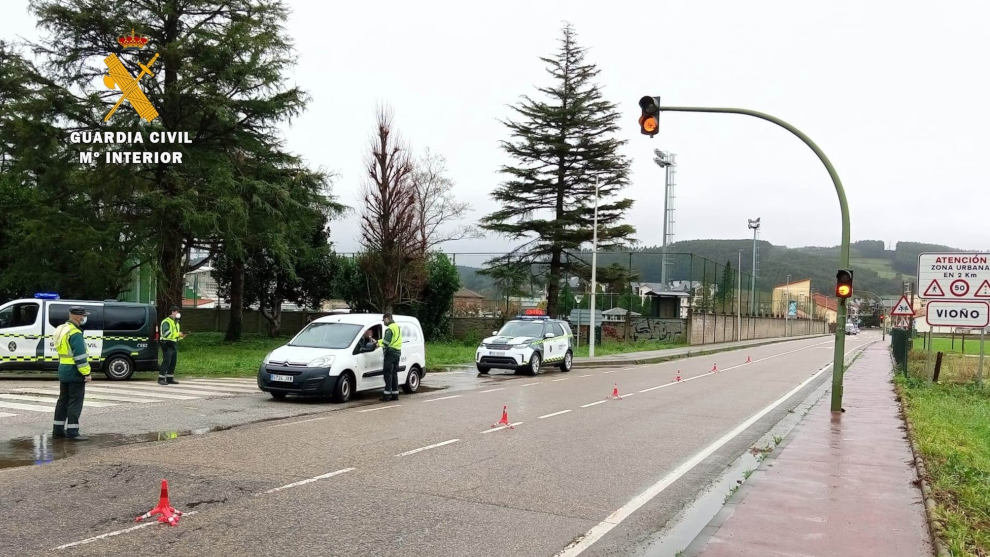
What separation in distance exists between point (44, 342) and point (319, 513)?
15.1 m

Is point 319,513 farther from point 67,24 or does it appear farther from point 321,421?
point 67,24

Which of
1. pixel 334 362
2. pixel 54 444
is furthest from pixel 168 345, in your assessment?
pixel 54 444

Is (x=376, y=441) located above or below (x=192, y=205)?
below

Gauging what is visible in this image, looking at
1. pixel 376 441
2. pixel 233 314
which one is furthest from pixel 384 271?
pixel 376 441

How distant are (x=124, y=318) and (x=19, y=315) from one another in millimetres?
2239

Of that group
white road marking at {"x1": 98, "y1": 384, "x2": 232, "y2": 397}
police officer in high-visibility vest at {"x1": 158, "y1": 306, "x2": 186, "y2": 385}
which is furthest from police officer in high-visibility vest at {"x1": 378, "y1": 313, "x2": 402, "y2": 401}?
police officer in high-visibility vest at {"x1": 158, "y1": 306, "x2": 186, "y2": 385}

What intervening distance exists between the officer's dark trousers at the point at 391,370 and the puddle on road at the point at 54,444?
15.5 feet

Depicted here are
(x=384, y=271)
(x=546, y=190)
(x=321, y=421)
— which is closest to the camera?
(x=321, y=421)

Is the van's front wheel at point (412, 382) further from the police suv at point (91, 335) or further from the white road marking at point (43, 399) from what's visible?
the police suv at point (91, 335)

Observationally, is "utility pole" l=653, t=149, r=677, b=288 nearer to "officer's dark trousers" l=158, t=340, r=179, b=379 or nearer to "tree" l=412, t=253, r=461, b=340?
"tree" l=412, t=253, r=461, b=340

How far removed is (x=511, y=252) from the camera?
45.5m

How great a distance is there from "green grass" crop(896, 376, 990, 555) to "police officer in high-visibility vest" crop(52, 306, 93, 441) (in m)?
9.88

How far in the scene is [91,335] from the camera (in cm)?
1858

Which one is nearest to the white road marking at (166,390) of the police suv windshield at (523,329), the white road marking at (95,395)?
the white road marking at (95,395)
